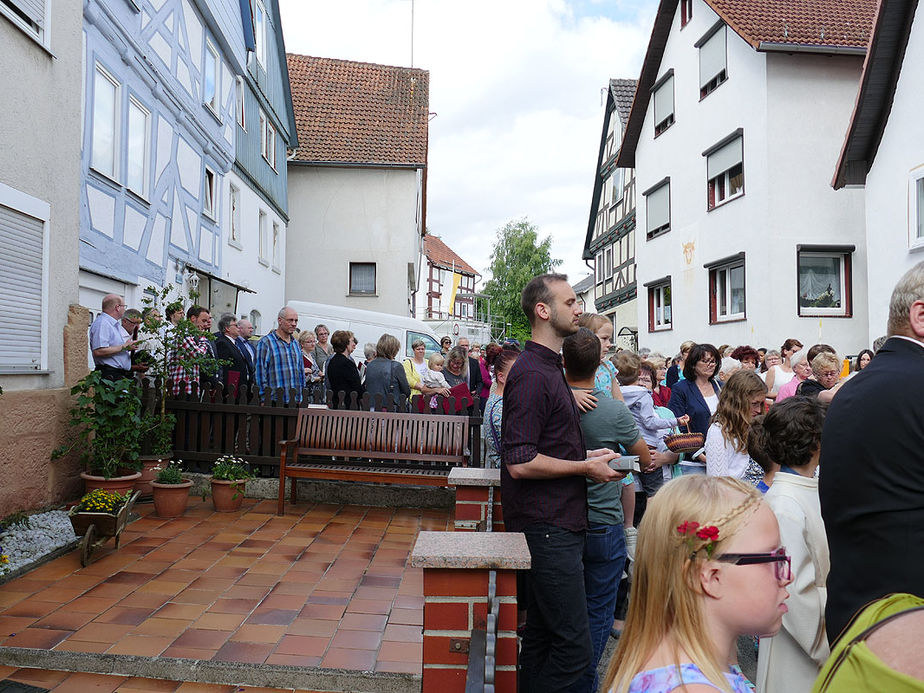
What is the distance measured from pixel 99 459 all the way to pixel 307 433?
1.95 m

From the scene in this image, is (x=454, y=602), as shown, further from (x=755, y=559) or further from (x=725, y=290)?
(x=725, y=290)

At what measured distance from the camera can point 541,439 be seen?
303cm

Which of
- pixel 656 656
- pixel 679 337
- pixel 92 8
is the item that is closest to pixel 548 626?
pixel 656 656

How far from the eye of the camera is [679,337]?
18.9 metres

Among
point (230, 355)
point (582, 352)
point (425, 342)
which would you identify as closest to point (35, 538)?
point (230, 355)

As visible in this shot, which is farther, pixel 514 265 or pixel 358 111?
pixel 514 265

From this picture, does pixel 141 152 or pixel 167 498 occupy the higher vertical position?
pixel 141 152

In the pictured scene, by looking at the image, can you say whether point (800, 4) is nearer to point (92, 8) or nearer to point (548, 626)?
point (92, 8)

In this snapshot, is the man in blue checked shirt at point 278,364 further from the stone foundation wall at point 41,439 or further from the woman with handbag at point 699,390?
the woman with handbag at point 699,390

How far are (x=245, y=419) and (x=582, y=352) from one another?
5.13m

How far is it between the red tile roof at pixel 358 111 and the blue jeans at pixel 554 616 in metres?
21.3

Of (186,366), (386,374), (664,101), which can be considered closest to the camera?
(186,366)

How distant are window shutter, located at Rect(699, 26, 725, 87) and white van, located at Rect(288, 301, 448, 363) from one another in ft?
30.7

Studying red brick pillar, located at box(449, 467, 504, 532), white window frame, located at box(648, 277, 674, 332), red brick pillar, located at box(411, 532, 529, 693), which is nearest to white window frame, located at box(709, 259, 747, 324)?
white window frame, located at box(648, 277, 674, 332)
